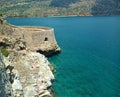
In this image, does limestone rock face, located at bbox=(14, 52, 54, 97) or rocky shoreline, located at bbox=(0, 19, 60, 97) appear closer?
rocky shoreline, located at bbox=(0, 19, 60, 97)

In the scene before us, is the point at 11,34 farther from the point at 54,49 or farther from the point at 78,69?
the point at 54,49

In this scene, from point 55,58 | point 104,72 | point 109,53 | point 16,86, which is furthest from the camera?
point 109,53

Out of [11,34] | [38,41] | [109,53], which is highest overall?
[11,34]

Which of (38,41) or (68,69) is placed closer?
(68,69)

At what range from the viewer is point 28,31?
61875 millimetres

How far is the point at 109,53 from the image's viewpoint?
6969 centimetres

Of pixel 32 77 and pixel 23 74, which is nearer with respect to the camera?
pixel 23 74

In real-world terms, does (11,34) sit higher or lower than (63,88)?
higher

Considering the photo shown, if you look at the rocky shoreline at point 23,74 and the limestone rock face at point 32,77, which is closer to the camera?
the rocky shoreline at point 23,74

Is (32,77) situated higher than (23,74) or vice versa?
(23,74)

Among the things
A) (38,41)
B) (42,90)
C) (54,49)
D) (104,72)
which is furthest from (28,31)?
(42,90)

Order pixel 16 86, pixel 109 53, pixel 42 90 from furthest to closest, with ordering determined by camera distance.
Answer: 1. pixel 109 53
2. pixel 42 90
3. pixel 16 86

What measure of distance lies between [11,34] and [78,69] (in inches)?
506

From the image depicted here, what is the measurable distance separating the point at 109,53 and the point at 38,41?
1789cm
